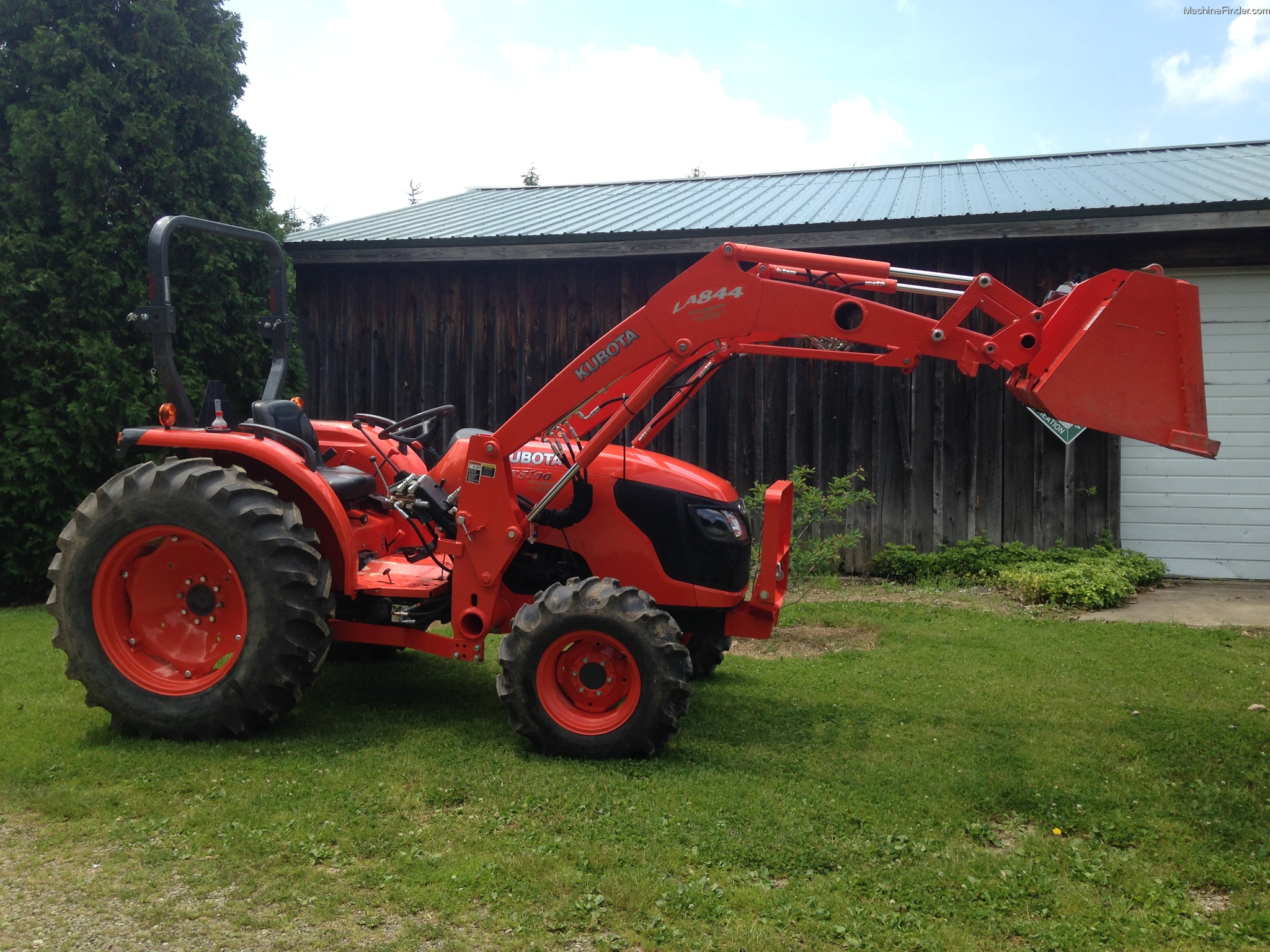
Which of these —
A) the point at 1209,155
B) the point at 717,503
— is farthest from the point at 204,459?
the point at 1209,155

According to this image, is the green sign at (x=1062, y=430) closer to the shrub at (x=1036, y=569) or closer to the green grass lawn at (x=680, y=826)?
the shrub at (x=1036, y=569)

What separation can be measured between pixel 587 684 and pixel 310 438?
2319mm

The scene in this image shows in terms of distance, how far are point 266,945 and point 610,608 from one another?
1929mm

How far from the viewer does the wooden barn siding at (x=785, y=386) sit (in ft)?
29.5

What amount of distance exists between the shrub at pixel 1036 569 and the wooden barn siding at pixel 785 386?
179 mm

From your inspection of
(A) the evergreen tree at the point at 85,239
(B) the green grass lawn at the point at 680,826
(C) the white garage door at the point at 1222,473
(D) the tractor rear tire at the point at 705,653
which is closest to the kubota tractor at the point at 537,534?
(B) the green grass lawn at the point at 680,826

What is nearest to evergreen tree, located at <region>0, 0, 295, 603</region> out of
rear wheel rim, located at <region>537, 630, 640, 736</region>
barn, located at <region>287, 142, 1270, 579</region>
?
barn, located at <region>287, 142, 1270, 579</region>

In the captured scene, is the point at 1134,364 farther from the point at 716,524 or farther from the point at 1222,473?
the point at 1222,473

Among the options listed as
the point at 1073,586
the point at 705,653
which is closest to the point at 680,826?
the point at 705,653

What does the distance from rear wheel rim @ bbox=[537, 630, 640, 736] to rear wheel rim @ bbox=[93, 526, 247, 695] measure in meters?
1.53

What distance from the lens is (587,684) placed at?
4.45 metres

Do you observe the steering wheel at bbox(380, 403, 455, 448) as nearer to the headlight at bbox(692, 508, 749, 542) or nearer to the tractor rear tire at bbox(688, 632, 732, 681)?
the headlight at bbox(692, 508, 749, 542)

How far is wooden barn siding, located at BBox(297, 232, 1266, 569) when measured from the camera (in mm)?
8977

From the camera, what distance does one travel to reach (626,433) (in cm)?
974
